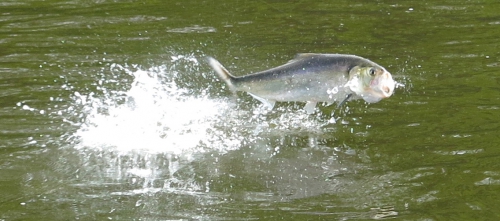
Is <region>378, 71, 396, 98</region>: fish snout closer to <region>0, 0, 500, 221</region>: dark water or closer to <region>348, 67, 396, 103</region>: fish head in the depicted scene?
<region>348, 67, 396, 103</region>: fish head

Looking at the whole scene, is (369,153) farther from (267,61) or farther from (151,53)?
(151,53)

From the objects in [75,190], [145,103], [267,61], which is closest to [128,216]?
[75,190]

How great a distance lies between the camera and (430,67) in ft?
30.2

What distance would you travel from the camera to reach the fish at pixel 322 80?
21.0 ft

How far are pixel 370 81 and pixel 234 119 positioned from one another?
1.91 m

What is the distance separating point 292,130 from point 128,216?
222cm

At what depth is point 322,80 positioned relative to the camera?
21.4ft

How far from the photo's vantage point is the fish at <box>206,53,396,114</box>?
640cm

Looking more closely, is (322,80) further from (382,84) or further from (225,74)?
(225,74)

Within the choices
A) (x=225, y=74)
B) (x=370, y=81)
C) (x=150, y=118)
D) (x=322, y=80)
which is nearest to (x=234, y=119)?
(x=150, y=118)

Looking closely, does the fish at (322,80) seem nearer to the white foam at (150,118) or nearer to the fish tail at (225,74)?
the fish tail at (225,74)

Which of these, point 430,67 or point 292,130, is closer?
point 292,130

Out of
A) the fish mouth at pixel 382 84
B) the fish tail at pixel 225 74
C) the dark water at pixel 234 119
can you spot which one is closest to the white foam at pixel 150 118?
the dark water at pixel 234 119

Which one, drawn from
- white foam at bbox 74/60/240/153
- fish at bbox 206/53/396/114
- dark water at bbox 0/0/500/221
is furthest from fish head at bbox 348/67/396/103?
white foam at bbox 74/60/240/153
